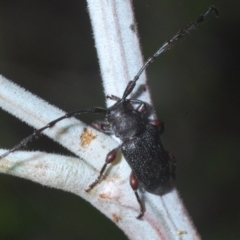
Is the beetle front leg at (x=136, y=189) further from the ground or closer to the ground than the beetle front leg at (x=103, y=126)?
closer to the ground

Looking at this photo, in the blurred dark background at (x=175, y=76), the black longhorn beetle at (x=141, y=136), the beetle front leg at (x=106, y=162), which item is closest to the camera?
the beetle front leg at (x=106, y=162)

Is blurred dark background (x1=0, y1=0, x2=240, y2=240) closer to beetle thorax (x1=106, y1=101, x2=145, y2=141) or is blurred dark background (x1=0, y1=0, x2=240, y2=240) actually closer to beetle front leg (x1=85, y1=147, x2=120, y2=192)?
beetle thorax (x1=106, y1=101, x2=145, y2=141)

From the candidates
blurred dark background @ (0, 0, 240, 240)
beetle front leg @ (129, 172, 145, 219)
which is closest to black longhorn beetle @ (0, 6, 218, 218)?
beetle front leg @ (129, 172, 145, 219)

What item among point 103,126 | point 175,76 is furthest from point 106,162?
point 175,76

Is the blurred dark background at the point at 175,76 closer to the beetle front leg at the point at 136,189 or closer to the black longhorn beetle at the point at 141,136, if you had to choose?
the black longhorn beetle at the point at 141,136

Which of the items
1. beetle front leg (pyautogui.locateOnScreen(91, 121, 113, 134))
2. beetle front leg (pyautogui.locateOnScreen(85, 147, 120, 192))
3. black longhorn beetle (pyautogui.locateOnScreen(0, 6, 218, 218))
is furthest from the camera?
beetle front leg (pyautogui.locateOnScreen(91, 121, 113, 134))

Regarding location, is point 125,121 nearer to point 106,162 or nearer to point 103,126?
point 103,126

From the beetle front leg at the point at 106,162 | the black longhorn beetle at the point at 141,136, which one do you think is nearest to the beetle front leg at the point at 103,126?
the black longhorn beetle at the point at 141,136

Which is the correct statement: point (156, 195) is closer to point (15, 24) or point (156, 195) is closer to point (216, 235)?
point (216, 235)
